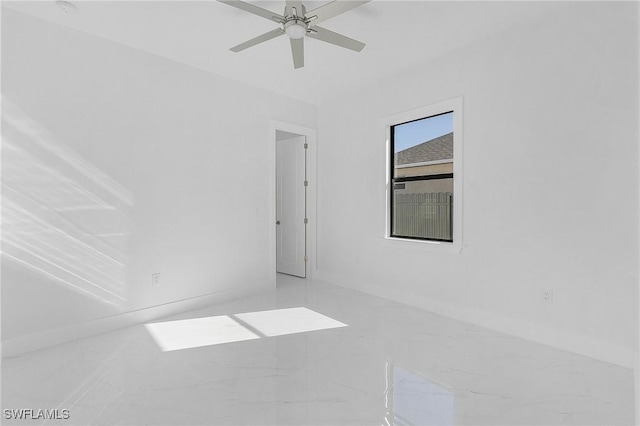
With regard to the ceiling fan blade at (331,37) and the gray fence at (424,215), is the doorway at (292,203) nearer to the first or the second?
the gray fence at (424,215)

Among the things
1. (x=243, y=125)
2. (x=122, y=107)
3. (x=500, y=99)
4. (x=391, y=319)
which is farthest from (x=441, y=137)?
(x=122, y=107)

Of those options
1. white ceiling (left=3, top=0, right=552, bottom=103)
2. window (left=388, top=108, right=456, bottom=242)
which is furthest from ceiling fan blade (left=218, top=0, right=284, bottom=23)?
window (left=388, top=108, right=456, bottom=242)

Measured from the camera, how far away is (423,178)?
3902 mm

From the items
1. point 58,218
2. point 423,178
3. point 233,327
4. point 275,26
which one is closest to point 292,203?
point 423,178

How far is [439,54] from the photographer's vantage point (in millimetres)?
3525

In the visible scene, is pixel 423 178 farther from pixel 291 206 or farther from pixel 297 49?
pixel 291 206

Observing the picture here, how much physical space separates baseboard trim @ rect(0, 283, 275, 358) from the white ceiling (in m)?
2.55

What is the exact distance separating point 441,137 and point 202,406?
3251 millimetres

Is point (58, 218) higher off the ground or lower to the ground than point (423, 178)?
lower

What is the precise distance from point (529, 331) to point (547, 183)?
1255 mm

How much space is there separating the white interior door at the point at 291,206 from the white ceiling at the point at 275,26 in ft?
4.99

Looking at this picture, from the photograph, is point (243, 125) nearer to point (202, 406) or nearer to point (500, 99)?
point (500, 99)

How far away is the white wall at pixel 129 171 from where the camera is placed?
2752 millimetres

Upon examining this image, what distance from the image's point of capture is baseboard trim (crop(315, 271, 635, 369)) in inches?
99.0
